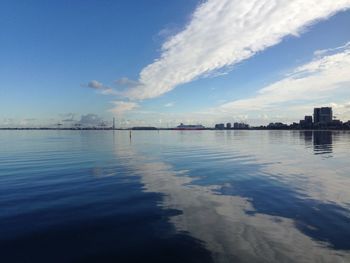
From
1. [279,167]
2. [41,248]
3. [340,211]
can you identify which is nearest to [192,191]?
[340,211]

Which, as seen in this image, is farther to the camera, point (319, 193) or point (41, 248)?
point (319, 193)

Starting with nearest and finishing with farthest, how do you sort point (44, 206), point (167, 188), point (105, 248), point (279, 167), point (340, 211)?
point (105, 248) → point (340, 211) → point (44, 206) → point (167, 188) → point (279, 167)

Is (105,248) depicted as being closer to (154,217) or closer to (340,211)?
(154,217)

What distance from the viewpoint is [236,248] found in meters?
12.4

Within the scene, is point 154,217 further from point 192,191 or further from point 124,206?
point 192,191

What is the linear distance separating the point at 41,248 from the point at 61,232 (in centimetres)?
186

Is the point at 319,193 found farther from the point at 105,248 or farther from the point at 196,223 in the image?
the point at 105,248

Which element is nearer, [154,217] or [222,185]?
[154,217]

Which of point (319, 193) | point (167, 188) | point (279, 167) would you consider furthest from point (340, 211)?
point (279, 167)

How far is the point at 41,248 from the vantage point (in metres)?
12.3

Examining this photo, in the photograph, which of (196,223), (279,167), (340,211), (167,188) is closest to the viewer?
(196,223)

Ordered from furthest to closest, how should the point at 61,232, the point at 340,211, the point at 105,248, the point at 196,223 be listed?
the point at 340,211 < the point at 196,223 < the point at 61,232 < the point at 105,248

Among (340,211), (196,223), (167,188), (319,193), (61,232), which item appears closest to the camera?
(61,232)

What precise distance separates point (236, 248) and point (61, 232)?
24.8 ft
